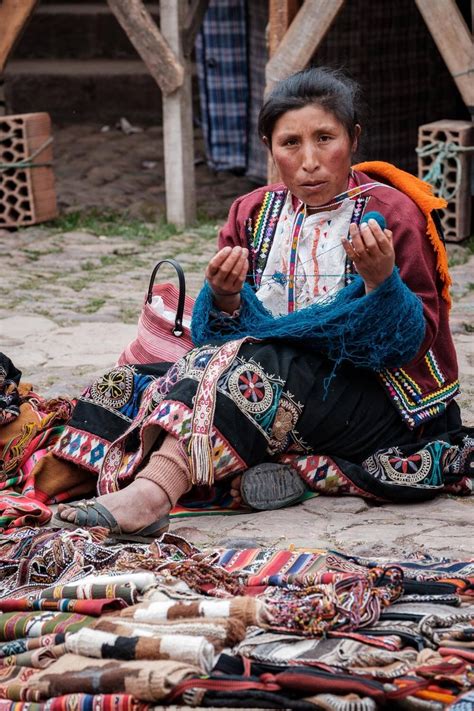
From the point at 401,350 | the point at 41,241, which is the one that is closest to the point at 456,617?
the point at 401,350

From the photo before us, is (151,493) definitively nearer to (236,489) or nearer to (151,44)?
(236,489)

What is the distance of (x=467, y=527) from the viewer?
3295mm

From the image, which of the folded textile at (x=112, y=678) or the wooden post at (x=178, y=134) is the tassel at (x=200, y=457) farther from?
the wooden post at (x=178, y=134)

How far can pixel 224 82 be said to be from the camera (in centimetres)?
988

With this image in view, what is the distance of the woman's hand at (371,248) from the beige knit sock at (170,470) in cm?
72

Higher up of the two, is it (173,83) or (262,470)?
(173,83)

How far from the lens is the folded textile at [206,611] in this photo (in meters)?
2.38

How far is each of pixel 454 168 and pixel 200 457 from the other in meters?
4.71

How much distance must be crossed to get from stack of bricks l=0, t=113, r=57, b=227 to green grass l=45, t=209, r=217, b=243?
217 mm

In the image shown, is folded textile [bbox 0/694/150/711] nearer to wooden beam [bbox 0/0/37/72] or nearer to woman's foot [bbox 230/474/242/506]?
woman's foot [bbox 230/474/242/506]

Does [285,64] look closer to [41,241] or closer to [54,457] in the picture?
[41,241]

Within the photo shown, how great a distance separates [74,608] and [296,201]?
166 centimetres

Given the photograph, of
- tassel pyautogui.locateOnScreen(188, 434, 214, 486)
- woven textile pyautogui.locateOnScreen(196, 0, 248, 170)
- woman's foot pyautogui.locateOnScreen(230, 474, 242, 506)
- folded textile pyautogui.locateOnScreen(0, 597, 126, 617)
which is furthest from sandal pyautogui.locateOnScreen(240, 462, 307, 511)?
woven textile pyautogui.locateOnScreen(196, 0, 248, 170)

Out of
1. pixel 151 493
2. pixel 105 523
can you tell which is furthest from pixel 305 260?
pixel 105 523
